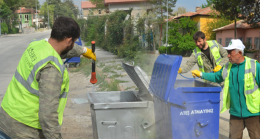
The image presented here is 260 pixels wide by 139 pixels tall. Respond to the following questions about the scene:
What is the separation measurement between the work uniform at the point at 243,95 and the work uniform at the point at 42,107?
2.02 m

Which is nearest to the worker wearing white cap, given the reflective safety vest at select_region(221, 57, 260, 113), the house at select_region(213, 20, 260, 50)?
the reflective safety vest at select_region(221, 57, 260, 113)

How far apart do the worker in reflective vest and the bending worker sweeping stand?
2860 mm

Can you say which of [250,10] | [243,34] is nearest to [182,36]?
[243,34]

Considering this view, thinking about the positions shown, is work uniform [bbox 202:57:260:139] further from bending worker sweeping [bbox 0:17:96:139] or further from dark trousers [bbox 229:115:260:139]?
bending worker sweeping [bbox 0:17:96:139]

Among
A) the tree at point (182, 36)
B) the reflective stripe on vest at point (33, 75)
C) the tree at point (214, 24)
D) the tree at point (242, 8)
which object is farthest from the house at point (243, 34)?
the reflective stripe on vest at point (33, 75)

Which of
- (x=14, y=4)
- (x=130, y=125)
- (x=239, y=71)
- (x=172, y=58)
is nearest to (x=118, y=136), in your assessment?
(x=130, y=125)

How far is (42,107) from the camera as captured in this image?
1847 millimetres

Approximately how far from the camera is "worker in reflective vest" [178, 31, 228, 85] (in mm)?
4430

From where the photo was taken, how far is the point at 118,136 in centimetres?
322

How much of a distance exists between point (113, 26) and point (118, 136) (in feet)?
55.5

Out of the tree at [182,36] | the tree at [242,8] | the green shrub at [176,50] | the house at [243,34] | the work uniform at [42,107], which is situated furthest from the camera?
the green shrub at [176,50]

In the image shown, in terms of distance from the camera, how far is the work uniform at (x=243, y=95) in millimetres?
3033

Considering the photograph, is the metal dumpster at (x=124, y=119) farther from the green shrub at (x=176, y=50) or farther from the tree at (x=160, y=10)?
the green shrub at (x=176, y=50)

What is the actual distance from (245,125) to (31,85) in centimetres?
254
